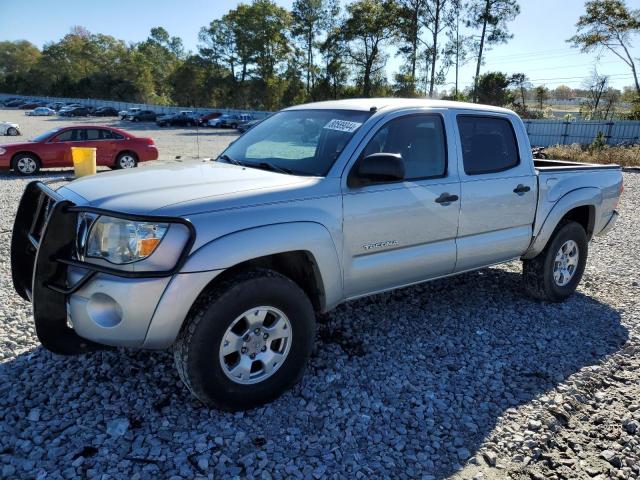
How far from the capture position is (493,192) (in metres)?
4.12

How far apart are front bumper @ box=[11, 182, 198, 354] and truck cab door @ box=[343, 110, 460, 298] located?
120cm

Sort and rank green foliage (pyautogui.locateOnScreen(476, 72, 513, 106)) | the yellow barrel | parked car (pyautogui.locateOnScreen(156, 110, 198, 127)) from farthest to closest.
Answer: parked car (pyautogui.locateOnScreen(156, 110, 198, 127)) → green foliage (pyautogui.locateOnScreen(476, 72, 513, 106)) → the yellow barrel

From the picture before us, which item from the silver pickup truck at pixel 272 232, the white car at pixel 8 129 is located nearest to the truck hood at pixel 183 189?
the silver pickup truck at pixel 272 232

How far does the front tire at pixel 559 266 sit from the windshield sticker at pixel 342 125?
2.52 metres

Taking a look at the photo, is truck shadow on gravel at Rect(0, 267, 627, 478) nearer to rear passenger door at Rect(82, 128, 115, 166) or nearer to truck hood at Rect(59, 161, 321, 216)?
truck hood at Rect(59, 161, 321, 216)

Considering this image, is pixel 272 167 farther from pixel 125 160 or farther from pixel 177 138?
pixel 177 138

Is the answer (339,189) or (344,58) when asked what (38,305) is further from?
(344,58)

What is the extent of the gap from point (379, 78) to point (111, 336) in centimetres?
5674

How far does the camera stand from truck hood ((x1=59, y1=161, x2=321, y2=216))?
2.72 meters

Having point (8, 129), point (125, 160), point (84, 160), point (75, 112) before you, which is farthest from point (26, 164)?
point (75, 112)

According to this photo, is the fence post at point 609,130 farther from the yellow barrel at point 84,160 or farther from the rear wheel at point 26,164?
the rear wheel at point 26,164

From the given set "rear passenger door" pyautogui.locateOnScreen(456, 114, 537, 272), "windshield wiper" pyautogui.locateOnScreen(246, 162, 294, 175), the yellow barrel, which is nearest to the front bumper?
"windshield wiper" pyautogui.locateOnScreen(246, 162, 294, 175)

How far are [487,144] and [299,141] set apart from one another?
1.69m

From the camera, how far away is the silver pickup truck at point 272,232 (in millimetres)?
2643
